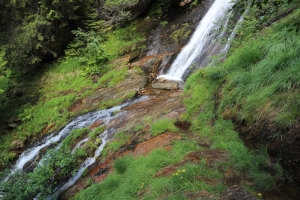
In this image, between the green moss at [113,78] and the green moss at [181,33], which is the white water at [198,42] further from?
the green moss at [113,78]

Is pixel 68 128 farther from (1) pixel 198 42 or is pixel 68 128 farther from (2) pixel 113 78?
(1) pixel 198 42

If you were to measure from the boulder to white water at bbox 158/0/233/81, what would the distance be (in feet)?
1.85

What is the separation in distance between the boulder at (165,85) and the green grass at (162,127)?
352 centimetres

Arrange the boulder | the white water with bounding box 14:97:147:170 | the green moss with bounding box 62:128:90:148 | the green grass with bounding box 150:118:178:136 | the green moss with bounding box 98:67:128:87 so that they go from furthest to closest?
the green moss with bounding box 98:67:128:87, the boulder, the white water with bounding box 14:97:147:170, the green moss with bounding box 62:128:90:148, the green grass with bounding box 150:118:178:136

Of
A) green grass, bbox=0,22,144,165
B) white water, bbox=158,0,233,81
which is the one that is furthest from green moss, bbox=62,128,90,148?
white water, bbox=158,0,233,81

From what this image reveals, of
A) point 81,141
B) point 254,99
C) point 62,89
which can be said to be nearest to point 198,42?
point 254,99

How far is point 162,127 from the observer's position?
460 cm

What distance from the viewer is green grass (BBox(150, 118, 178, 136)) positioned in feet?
14.8

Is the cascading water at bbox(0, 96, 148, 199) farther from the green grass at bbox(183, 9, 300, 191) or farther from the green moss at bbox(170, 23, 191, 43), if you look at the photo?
the green moss at bbox(170, 23, 191, 43)

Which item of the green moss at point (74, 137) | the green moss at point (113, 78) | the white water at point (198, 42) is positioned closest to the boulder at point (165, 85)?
the white water at point (198, 42)

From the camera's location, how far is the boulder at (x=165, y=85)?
26.6ft

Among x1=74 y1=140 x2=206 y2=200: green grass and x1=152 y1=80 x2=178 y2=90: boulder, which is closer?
x1=74 y1=140 x2=206 y2=200: green grass

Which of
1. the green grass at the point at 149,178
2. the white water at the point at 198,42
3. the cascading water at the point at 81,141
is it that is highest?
the white water at the point at 198,42

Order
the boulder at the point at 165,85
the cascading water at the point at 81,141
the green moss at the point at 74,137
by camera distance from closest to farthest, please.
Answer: the cascading water at the point at 81,141 → the green moss at the point at 74,137 → the boulder at the point at 165,85
